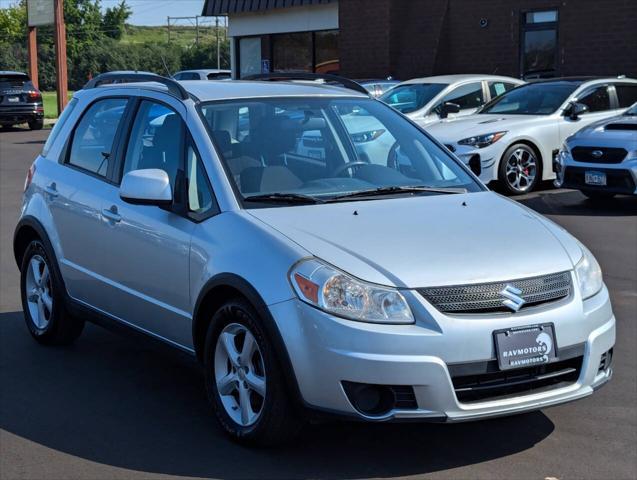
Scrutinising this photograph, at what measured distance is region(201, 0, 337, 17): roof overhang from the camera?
29750 millimetres

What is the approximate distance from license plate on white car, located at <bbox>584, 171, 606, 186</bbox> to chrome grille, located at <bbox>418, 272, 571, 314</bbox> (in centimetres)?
827

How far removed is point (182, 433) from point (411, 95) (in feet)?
39.7

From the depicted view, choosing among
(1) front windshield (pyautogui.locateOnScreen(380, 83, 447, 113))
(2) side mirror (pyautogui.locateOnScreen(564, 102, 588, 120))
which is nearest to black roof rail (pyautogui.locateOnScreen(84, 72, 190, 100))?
(2) side mirror (pyautogui.locateOnScreen(564, 102, 588, 120))

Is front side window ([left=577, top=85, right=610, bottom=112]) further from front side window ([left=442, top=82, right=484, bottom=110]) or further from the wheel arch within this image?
the wheel arch

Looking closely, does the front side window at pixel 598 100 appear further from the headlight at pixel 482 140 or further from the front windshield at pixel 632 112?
the headlight at pixel 482 140

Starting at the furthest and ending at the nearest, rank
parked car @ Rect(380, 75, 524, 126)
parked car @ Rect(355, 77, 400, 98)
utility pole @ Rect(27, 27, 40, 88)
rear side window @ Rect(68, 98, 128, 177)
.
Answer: utility pole @ Rect(27, 27, 40, 88) → parked car @ Rect(355, 77, 400, 98) → parked car @ Rect(380, 75, 524, 126) → rear side window @ Rect(68, 98, 128, 177)

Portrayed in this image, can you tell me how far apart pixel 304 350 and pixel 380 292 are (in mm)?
400

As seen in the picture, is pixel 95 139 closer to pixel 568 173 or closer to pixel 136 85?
pixel 136 85

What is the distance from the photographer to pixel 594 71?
23062 mm

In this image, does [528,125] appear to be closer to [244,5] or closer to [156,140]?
[156,140]

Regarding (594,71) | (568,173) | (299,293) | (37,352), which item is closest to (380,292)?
(299,293)

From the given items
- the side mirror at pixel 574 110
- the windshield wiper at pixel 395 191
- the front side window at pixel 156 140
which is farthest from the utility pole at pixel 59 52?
the windshield wiper at pixel 395 191

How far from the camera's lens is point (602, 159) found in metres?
12.4

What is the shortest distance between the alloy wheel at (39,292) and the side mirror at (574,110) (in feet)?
30.8
